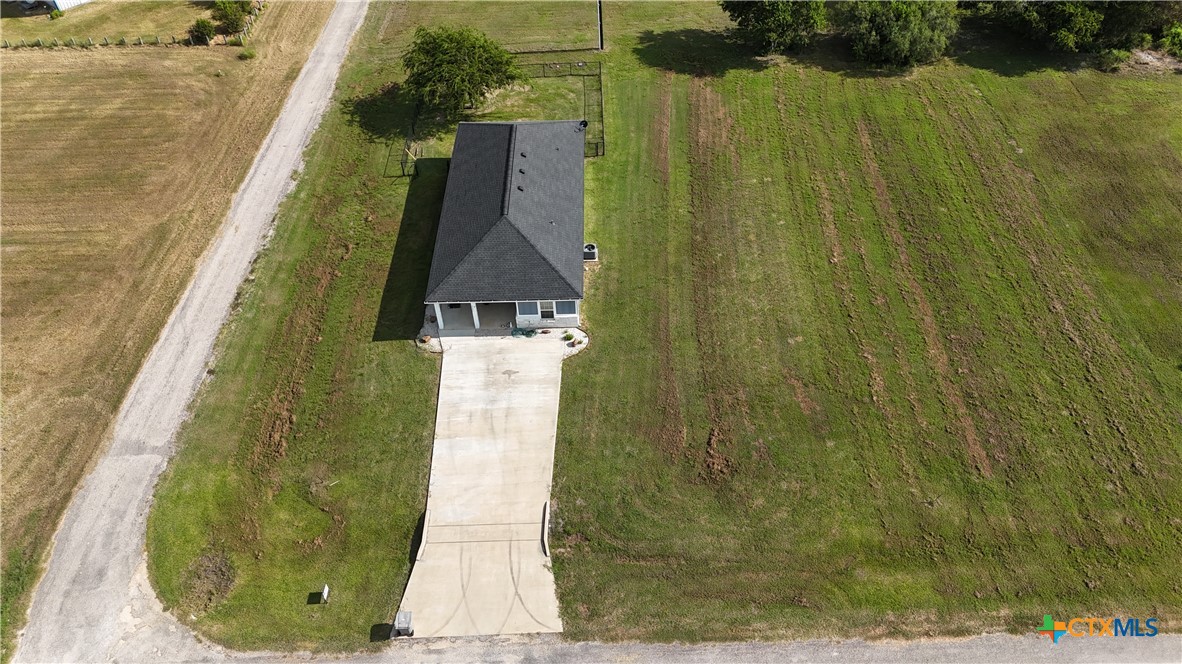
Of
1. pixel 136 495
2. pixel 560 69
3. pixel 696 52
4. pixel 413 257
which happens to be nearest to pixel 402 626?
pixel 136 495

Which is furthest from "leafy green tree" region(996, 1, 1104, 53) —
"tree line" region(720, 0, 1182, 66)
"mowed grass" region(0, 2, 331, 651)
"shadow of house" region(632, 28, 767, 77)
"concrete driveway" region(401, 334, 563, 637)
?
"mowed grass" region(0, 2, 331, 651)

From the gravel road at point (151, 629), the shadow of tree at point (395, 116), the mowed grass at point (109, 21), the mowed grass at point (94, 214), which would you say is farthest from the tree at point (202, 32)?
the gravel road at point (151, 629)

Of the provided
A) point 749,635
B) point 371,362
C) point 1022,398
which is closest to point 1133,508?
point 1022,398

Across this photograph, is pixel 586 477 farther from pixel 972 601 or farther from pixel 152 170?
pixel 152 170

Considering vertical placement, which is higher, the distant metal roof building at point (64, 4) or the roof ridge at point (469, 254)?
the distant metal roof building at point (64, 4)

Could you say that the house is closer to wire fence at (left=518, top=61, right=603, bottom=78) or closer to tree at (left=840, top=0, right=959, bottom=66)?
wire fence at (left=518, top=61, right=603, bottom=78)

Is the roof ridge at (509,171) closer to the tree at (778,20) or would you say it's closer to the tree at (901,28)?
the tree at (778,20)

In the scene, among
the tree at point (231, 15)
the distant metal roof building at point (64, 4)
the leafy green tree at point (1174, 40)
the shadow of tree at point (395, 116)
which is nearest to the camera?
the shadow of tree at point (395, 116)
